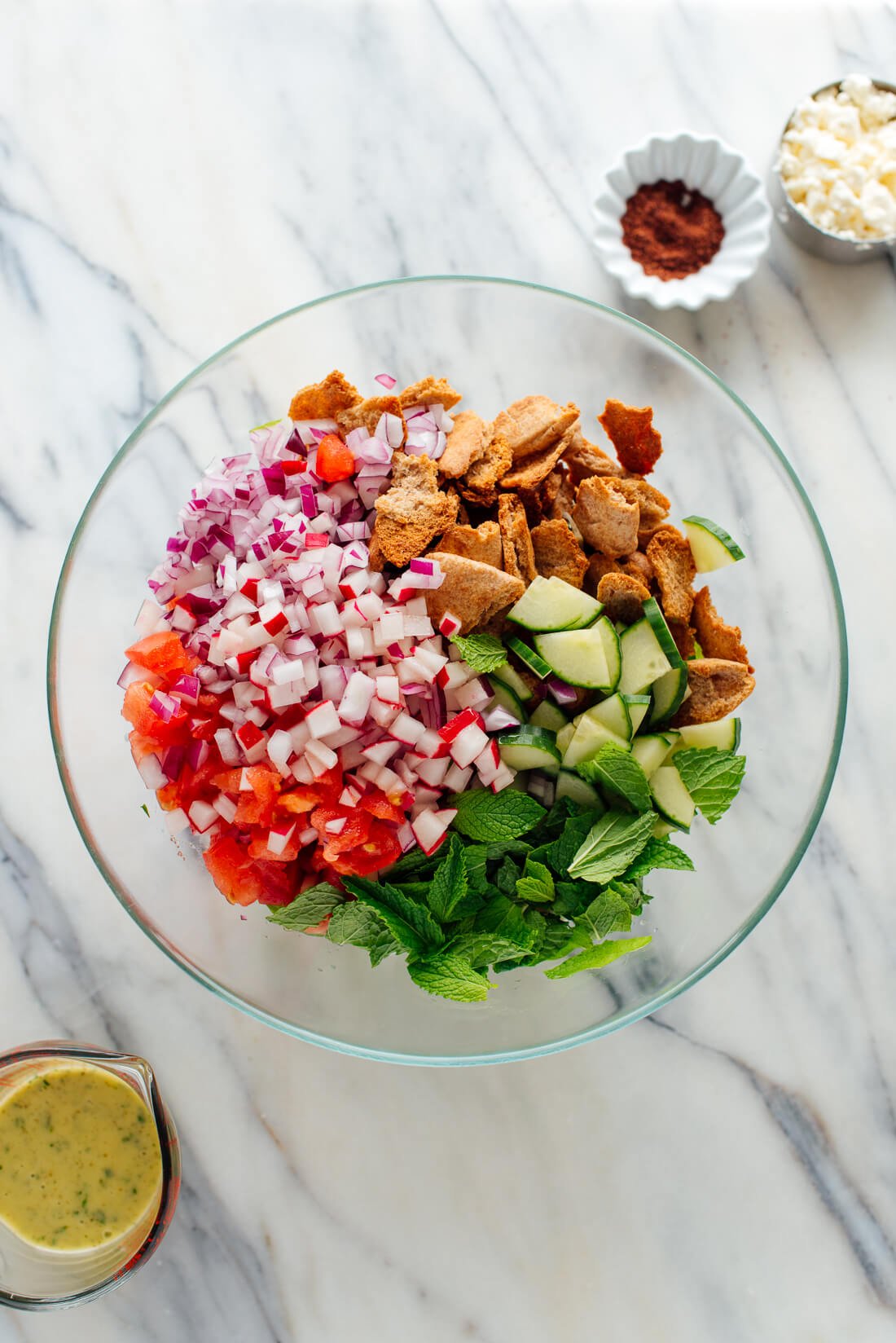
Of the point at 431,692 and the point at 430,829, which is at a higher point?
the point at 431,692

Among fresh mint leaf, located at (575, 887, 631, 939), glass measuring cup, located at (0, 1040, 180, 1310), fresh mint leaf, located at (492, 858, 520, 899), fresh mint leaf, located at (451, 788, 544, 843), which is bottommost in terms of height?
glass measuring cup, located at (0, 1040, 180, 1310)

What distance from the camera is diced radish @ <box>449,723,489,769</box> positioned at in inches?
72.2

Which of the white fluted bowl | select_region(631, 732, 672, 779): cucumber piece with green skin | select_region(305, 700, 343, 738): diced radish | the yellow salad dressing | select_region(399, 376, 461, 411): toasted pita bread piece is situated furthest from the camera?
the white fluted bowl

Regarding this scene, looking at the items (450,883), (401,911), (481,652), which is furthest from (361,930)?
(481,652)

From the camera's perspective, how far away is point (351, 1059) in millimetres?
2326

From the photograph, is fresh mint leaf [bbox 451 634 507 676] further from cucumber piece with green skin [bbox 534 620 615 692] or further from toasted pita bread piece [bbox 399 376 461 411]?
toasted pita bread piece [bbox 399 376 461 411]

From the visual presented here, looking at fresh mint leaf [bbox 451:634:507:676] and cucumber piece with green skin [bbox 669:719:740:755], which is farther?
cucumber piece with green skin [bbox 669:719:740:755]

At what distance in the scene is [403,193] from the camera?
2453 mm

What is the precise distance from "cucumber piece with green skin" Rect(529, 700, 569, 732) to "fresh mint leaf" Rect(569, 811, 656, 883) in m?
0.17

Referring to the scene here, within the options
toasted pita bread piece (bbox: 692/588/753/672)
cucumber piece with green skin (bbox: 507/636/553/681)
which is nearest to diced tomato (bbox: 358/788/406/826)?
cucumber piece with green skin (bbox: 507/636/553/681)

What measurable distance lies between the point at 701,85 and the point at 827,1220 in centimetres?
249

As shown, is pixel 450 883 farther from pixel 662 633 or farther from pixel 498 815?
pixel 662 633

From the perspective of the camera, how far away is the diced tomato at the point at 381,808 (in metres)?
1.82

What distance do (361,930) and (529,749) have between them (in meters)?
0.41
